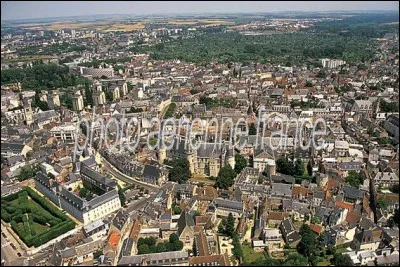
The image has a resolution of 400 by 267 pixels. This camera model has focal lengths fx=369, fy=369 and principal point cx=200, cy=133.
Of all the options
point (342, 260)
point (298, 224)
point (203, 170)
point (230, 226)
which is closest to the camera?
point (342, 260)

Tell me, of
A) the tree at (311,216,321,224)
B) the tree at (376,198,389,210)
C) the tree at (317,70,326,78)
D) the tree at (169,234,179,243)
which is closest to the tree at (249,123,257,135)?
the tree at (311,216,321,224)

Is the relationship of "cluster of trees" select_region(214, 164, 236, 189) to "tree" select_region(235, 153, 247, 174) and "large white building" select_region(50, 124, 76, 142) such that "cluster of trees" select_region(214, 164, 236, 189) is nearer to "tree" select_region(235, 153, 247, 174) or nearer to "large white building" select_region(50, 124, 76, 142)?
"tree" select_region(235, 153, 247, 174)

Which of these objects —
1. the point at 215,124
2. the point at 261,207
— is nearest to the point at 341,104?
the point at 215,124

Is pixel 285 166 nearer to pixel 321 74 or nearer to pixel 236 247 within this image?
pixel 236 247

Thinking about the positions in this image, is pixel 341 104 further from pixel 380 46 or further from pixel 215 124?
pixel 380 46

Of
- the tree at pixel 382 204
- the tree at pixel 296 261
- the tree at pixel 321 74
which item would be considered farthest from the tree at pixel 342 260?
the tree at pixel 321 74

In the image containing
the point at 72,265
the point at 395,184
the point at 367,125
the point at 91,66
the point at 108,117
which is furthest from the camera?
the point at 91,66

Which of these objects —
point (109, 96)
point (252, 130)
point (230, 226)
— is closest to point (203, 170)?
point (252, 130)
